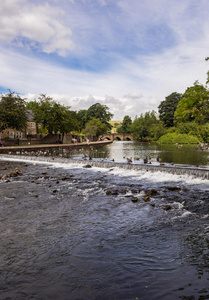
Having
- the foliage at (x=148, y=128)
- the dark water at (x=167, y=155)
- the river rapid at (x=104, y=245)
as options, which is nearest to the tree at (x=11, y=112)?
the dark water at (x=167, y=155)

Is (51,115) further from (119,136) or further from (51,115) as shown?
(119,136)

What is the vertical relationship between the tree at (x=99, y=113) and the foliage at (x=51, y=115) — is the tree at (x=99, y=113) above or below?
above

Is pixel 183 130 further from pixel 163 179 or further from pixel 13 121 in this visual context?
pixel 163 179

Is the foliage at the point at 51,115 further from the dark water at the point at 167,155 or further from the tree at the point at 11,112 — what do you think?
the dark water at the point at 167,155

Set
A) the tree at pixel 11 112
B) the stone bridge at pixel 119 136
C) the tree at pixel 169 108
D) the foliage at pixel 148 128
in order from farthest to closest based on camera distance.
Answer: the stone bridge at pixel 119 136 < the tree at pixel 169 108 < the foliage at pixel 148 128 < the tree at pixel 11 112

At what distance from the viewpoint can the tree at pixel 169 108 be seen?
106438mm

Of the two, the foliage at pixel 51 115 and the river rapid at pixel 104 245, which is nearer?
the river rapid at pixel 104 245

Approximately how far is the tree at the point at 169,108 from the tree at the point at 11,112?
69.6 metres

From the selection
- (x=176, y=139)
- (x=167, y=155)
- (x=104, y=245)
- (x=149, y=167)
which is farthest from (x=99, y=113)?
(x=104, y=245)

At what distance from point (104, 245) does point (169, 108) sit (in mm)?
106571

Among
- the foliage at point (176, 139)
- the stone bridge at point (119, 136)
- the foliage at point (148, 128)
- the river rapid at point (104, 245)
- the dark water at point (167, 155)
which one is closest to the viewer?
the river rapid at point (104, 245)

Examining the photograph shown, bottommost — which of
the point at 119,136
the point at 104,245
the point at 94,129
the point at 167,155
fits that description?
the point at 104,245

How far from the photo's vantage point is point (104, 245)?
803 centimetres

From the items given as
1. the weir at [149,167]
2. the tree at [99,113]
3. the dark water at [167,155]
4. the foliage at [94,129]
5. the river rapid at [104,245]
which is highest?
the tree at [99,113]
